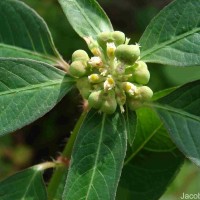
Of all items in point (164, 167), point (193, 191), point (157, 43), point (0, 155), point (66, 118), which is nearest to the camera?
point (157, 43)

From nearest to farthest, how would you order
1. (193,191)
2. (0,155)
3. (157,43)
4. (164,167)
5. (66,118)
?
(157,43) < (164,167) < (193,191) < (0,155) < (66,118)

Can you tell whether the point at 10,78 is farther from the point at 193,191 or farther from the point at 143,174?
the point at 193,191

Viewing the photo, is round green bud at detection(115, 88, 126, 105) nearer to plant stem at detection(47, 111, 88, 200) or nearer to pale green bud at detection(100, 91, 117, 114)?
pale green bud at detection(100, 91, 117, 114)

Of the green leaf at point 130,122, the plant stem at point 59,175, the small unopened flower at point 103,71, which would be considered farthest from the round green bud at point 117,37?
the plant stem at point 59,175

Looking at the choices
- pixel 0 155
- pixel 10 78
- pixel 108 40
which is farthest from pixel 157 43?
pixel 0 155

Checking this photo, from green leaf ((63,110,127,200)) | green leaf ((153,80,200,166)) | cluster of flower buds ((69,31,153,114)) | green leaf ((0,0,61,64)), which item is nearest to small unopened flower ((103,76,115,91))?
cluster of flower buds ((69,31,153,114))

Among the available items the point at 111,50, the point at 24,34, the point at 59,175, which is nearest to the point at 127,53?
the point at 111,50

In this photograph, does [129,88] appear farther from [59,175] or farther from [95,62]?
[59,175]
